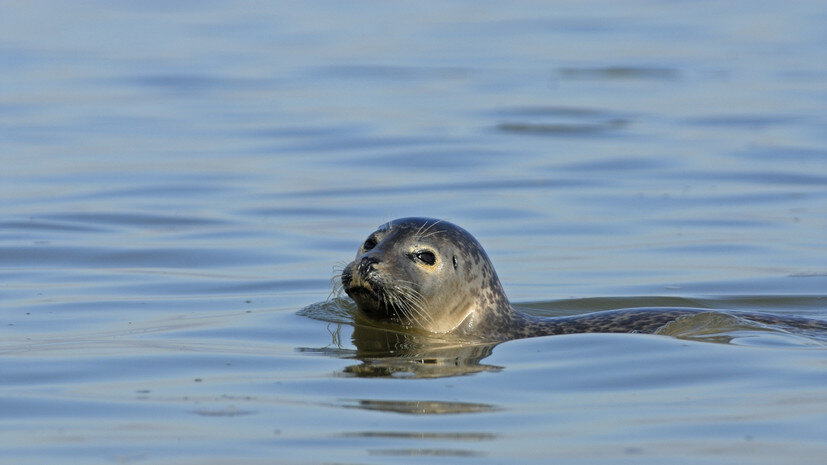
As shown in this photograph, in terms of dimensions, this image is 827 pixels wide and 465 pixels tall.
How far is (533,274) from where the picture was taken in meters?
10.9

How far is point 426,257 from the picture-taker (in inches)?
327

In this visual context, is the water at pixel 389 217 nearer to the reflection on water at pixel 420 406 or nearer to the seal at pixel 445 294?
the reflection on water at pixel 420 406

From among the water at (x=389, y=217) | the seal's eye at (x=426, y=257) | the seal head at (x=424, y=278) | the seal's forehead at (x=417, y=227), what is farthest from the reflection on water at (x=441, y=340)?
the seal's forehead at (x=417, y=227)

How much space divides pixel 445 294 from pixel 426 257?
0.91 feet

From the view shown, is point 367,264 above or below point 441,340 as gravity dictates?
above

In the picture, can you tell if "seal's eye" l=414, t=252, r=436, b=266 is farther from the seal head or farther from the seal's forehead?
the seal's forehead

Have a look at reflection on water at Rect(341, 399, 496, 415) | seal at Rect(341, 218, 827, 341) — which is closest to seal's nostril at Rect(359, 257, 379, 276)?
A: seal at Rect(341, 218, 827, 341)

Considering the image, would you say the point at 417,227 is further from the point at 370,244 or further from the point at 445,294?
the point at 445,294

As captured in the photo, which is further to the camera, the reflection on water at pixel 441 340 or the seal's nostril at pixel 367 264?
the seal's nostril at pixel 367 264

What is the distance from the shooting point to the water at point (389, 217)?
5996 mm

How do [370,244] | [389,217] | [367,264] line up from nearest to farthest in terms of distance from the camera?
1. [367,264]
2. [370,244]
3. [389,217]

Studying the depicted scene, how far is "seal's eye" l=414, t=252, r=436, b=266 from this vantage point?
8258mm

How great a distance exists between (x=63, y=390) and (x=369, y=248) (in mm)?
2231

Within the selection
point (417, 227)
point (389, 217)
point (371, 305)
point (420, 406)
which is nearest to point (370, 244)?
point (417, 227)
